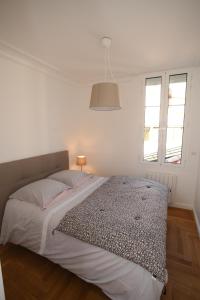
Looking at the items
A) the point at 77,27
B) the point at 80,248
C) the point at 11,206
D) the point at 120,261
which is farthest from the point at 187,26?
the point at 11,206

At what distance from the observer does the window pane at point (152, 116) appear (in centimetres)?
302

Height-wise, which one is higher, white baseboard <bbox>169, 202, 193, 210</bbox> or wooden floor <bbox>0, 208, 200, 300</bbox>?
white baseboard <bbox>169, 202, 193, 210</bbox>

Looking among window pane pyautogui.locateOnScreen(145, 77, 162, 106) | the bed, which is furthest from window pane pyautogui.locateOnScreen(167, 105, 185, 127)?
the bed

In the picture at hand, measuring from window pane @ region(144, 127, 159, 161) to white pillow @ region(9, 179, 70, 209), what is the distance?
185 cm

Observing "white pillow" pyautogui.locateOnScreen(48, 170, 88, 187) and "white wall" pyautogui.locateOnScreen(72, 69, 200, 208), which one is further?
"white wall" pyautogui.locateOnScreen(72, 69, 200, 208)

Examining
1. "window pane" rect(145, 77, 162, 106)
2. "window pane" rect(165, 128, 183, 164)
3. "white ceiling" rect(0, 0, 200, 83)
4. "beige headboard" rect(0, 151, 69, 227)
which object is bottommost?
"beige headboard" rect(0, 151, 69, 227)

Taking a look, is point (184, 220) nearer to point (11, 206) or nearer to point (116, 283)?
point (116, 283)

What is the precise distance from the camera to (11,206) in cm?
197

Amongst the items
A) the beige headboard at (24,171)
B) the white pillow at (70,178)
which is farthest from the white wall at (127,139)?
the white pillow at (70,178)

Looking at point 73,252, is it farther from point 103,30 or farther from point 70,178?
point 103,30

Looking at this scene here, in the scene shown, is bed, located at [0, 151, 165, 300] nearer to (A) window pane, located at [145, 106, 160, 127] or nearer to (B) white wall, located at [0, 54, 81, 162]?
(B) white wall, located at [0, 54, 81, 162]

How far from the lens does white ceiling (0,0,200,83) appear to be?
1343 millimetres

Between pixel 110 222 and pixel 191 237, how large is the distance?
1.46m

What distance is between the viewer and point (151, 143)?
3.12 metres
